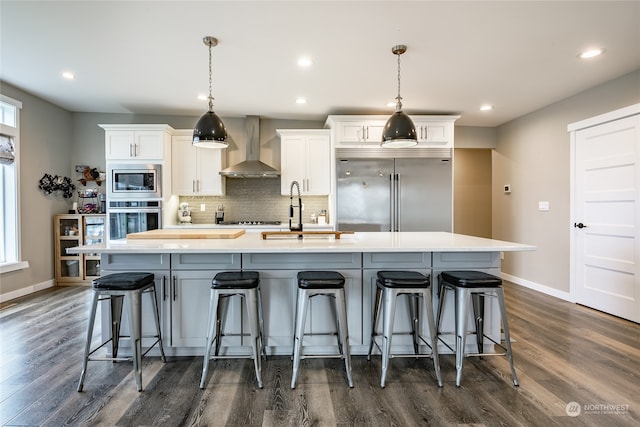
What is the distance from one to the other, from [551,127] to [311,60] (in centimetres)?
344

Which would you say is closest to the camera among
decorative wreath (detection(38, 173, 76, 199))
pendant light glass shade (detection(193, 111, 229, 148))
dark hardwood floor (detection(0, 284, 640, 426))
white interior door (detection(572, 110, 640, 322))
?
dark hardwood floor (detection(0, 284, 640, 426))

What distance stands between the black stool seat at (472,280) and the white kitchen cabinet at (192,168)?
12.2ft

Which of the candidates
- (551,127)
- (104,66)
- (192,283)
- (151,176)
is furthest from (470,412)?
(151,176)

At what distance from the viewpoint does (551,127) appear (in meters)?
4.27

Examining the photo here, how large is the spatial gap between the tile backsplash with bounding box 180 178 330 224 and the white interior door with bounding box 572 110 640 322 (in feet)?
11.7

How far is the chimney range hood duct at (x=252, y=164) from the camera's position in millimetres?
4645

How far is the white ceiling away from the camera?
2328 millimetres

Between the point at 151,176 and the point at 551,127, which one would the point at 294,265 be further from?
the point at 551,127

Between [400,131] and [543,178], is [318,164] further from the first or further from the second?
[543,178]

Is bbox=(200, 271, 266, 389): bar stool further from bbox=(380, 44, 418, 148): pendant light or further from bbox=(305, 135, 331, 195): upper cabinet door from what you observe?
bbox=(305, 135, 331, 195): upper cabinet door

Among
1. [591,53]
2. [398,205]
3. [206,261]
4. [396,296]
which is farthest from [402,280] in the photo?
[591,53]

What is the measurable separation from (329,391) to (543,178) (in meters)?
4.20

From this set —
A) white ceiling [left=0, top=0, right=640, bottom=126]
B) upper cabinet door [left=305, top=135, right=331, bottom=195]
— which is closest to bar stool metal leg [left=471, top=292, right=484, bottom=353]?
white ceiling [left=0, top=0, right=640, bottom=126]

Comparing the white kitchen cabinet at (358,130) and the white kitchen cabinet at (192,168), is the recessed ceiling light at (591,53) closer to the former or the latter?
the white kitchen cabinet at (358,130)
